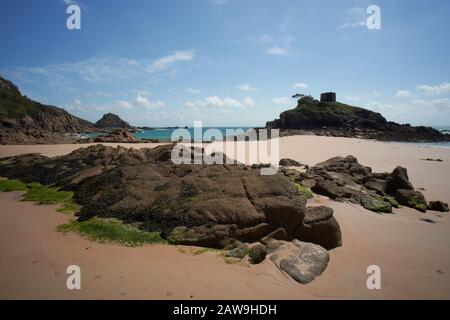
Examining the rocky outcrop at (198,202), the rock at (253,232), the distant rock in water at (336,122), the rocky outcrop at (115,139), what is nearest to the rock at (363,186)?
the rocky outcrop at (198,202)

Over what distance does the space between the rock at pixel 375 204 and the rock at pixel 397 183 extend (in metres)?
1.57

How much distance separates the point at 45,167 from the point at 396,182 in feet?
54.0

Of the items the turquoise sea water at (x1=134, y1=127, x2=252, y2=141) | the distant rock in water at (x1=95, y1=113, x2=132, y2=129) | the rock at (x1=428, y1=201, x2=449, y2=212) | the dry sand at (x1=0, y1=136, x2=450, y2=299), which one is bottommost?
the dry sand at (x1=0, y1=136, x2=450, y2=299)

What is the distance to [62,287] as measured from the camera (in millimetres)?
4664

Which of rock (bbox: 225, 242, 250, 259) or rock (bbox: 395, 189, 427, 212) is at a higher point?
rock (bbox: 395, 189, 427, 212)

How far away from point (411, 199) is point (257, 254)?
7827 millimetres

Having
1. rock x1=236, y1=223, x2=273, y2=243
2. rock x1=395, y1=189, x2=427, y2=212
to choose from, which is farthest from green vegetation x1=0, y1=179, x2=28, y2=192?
rock x1=395, y1=189, x2=427, y2=212

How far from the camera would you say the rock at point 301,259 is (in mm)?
5346

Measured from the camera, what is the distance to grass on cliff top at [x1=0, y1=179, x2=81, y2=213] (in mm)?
8658

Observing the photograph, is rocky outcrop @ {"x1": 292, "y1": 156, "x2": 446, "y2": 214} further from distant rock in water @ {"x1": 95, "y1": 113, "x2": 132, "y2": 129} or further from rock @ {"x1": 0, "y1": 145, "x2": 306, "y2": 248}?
distant rock in water @ {"x1": 95, "y1": 113, "x2": 132, "y2": 129}

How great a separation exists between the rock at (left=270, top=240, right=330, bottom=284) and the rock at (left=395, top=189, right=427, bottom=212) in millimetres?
6121
